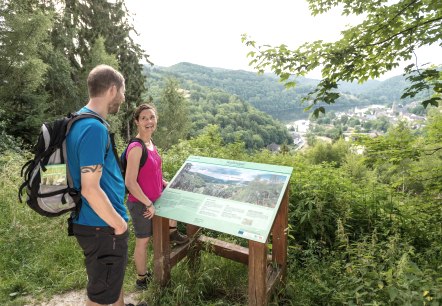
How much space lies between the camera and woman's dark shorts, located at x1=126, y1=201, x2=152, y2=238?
9.07ft

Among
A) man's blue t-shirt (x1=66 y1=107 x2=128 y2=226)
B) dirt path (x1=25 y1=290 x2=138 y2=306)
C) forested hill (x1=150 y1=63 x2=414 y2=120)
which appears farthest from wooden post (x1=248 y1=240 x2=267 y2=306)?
forested hill (x1=150 y1=63 x2=414 y2=120)

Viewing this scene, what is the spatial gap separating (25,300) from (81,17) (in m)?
24.1

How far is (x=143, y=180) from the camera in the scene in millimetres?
2736

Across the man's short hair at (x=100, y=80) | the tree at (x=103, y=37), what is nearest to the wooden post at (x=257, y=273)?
the man's short hair at (x=100, y=80)

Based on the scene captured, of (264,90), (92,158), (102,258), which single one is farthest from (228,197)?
(264,90)

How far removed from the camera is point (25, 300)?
9.77 feet

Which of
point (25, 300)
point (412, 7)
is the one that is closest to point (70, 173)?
point (25, 300)

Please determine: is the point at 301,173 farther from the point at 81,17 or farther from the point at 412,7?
the point at 81,17

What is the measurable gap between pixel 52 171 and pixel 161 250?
4.63 feet

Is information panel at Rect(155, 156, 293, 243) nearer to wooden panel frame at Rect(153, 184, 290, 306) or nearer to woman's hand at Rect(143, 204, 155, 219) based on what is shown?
woman's hand at Rect(143, 204, 155, 219)

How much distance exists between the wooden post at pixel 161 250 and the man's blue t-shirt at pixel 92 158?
0.69 metres

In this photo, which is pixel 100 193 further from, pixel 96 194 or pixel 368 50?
pixel 368 50

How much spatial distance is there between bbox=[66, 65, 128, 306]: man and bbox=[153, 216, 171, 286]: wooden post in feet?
2.20

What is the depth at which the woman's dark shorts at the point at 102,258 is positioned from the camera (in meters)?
1.99
